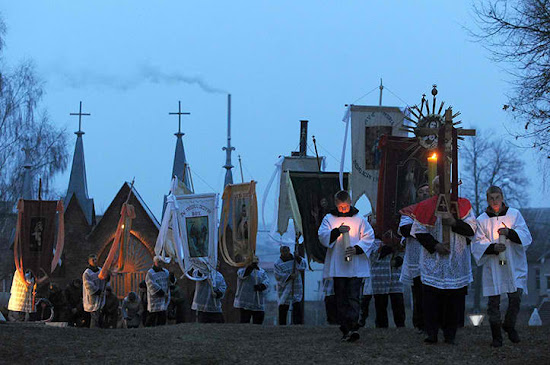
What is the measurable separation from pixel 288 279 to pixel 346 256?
25.8ft

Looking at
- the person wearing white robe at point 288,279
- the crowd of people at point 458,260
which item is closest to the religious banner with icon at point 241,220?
the person wearing white robe at point 288,279

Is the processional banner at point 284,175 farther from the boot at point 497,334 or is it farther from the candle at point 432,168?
the boot at point 497,334

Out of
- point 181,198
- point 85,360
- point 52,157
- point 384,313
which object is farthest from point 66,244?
point 85,360

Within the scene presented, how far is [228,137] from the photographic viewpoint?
4269 cm

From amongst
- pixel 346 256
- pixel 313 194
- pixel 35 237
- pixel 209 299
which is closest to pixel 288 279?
pixel 313 194

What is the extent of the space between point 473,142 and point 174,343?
36.1 m

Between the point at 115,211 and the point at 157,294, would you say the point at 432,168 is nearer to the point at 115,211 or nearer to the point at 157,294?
the point at 157,294

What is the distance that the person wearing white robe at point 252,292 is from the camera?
21141 mm

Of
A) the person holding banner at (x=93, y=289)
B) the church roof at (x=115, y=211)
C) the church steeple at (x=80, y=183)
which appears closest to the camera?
the person holding banner at (x=93, y=289)

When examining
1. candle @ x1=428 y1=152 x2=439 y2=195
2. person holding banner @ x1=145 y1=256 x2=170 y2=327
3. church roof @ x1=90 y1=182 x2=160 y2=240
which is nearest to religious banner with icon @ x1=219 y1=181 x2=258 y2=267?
person holding banner @ x1=145 y1=256 x2=170 y2=327

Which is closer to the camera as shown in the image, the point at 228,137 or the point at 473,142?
the point at 228,137

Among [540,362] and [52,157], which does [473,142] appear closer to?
[52,157]

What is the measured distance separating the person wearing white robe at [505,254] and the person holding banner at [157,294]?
11408mm

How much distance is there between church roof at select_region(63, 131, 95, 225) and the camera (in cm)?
4259
